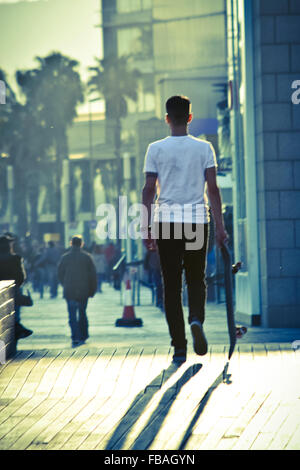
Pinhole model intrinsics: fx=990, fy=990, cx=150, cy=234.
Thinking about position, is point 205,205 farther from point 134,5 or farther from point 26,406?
point 134,5

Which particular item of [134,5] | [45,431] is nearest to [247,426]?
[45,431]

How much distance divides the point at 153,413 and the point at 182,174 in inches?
66.6

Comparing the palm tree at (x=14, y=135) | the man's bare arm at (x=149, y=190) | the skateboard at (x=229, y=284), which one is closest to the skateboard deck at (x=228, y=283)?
the skateboard at (x=229, y=284)

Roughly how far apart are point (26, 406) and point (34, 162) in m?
65.8

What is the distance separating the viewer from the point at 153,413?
5.24 metres

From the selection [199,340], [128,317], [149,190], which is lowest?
[128,317]

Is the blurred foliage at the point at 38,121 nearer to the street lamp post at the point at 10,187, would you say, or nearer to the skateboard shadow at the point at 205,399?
the street lamp post at the point at 10,187

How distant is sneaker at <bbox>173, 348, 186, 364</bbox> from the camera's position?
6613mm

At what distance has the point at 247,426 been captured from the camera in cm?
485

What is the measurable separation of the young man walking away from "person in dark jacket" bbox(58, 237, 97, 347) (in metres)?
8.78

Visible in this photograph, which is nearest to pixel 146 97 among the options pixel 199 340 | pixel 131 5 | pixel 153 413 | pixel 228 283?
pixel 131 5

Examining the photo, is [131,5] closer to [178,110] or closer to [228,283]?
[178,110]

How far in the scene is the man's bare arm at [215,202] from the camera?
6.28 m

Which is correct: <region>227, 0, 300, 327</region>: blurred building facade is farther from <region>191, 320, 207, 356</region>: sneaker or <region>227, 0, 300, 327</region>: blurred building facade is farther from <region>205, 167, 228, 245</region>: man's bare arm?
<region>191, 320, 207, 356</region>: sneaker
